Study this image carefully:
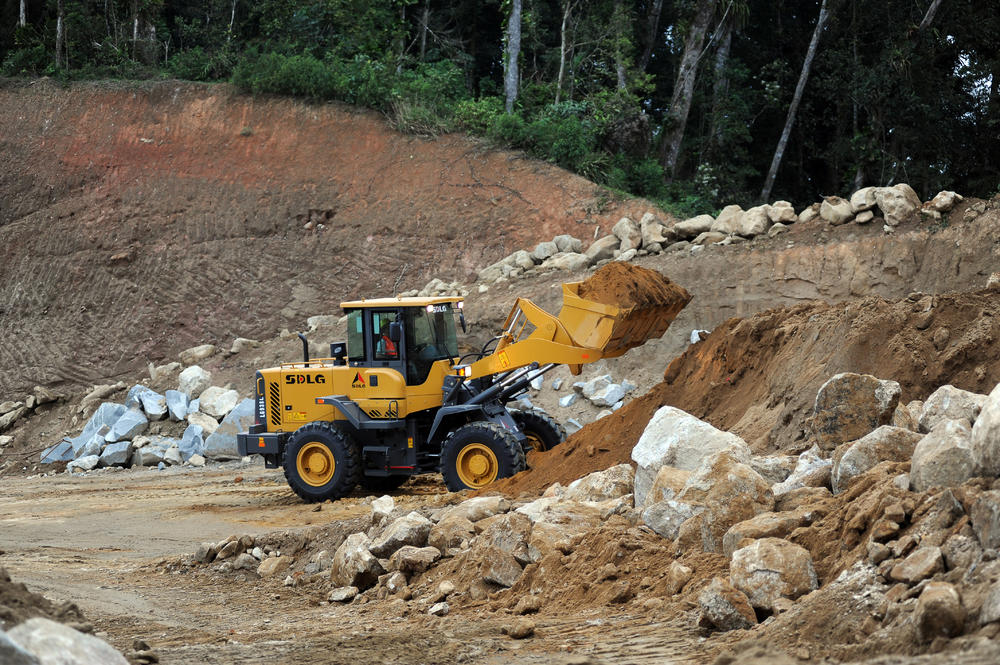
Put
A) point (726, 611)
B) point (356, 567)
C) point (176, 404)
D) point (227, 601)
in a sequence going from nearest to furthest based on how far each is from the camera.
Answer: point (726, 611)
point (356, 567)
point (227, 601)
point (176, 404)

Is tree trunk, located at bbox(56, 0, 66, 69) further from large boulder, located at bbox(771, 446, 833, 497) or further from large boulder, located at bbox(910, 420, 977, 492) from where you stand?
large boulder, located at bbox(910, 420, 977, 492)

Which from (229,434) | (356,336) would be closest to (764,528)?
(356,336)

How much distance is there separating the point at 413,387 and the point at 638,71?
1905 cm

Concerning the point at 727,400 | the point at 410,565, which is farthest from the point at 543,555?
the point at 727,400

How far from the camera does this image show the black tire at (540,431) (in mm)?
12133

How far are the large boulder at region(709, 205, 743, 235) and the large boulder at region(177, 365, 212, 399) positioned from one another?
381 inches

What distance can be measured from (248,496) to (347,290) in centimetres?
1111

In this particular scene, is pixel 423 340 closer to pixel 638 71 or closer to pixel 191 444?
pixel 191 444

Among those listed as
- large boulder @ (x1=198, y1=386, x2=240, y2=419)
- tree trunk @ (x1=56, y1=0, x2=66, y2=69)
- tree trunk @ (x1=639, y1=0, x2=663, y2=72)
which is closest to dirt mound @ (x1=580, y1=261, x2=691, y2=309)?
large boulder @ (x1=198, y1=386, x2=240, y2=419)

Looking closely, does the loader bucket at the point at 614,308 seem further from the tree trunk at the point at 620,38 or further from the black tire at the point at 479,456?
the tree trunk at the point at 620,38

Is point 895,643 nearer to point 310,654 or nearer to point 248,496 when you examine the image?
point 310,654

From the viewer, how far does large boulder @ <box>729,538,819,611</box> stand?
5.43 m

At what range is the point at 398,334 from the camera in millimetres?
11672

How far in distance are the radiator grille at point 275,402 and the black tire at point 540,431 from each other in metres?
2.86
